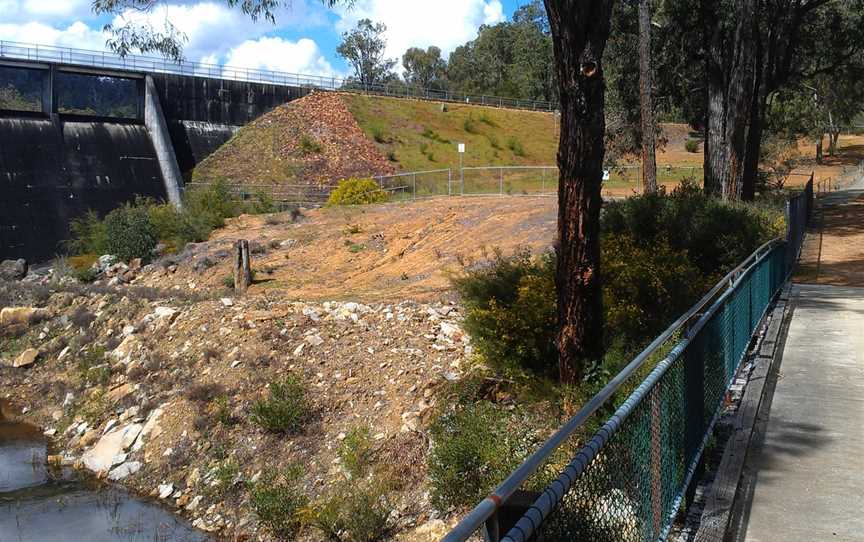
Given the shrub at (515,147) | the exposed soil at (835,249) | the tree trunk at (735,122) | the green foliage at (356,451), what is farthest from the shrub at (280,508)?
the shrub at (515,147)

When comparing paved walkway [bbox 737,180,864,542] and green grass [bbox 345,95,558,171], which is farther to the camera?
green grass [bbox 345,95,558,171]

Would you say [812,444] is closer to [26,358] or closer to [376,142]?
[26,358]

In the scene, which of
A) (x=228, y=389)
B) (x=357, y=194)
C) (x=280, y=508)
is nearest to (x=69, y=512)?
(x=228, y=389)

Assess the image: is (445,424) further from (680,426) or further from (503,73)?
(503,73)

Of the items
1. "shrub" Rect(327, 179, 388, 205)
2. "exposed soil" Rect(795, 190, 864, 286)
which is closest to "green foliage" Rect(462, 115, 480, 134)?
"shrub" Rect(327, 179, 388, 205)

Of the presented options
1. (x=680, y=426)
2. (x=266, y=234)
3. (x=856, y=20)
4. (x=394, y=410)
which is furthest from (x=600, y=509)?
(x=856, y=20)

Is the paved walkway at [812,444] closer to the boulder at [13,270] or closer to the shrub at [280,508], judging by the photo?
the shrub at [280,508]

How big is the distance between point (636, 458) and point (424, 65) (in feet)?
457

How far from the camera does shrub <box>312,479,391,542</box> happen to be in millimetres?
10898

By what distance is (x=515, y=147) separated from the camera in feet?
226

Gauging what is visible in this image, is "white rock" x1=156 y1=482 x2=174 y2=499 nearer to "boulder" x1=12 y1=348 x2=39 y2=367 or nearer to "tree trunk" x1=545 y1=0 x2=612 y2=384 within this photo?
"tree trunk" x1=545 y1=0 x2=612 y2=384

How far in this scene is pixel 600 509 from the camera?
13.8 feet

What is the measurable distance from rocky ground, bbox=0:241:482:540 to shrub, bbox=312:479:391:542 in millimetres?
241

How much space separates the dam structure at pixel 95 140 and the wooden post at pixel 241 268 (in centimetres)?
1884
